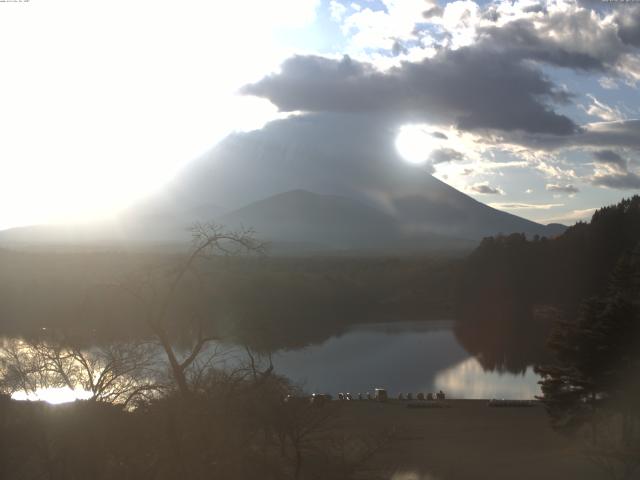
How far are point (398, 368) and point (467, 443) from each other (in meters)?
13.3

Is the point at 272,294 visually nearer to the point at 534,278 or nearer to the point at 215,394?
the point at 534,278

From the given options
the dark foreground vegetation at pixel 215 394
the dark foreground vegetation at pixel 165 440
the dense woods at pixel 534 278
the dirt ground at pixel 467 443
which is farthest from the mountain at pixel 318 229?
the dark foreground vegetation at pixel 165 440

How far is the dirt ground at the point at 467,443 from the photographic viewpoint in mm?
12336

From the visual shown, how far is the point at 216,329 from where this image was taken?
73.2 ft

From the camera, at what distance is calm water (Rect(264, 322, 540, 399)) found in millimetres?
23953

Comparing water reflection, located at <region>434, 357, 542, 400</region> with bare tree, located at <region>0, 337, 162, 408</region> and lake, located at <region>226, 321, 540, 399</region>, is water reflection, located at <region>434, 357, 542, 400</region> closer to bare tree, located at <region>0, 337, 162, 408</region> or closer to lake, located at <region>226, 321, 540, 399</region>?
lake, located at <region>226, 321, 540, 399</region>

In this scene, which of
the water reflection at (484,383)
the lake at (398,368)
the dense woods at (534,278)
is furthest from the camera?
the dense woods at (534,278)

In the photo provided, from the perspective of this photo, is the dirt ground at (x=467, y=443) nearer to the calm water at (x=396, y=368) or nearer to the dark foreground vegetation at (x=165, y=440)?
the calm water at (x=396, y=368)

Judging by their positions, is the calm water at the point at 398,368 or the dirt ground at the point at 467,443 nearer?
the dirt ground at the point at 467,443

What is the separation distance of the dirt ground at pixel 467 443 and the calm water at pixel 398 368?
2.88 metres

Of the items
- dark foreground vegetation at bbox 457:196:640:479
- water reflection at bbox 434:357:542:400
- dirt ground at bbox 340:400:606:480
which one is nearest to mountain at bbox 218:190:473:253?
dark foreground vegetation at bbox 457:196:640:479

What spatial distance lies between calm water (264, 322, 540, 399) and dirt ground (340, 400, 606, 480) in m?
2.88

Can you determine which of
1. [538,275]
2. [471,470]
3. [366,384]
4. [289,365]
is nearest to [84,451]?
[471,470]

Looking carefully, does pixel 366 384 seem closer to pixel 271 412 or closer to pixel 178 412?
pixel 271 412
